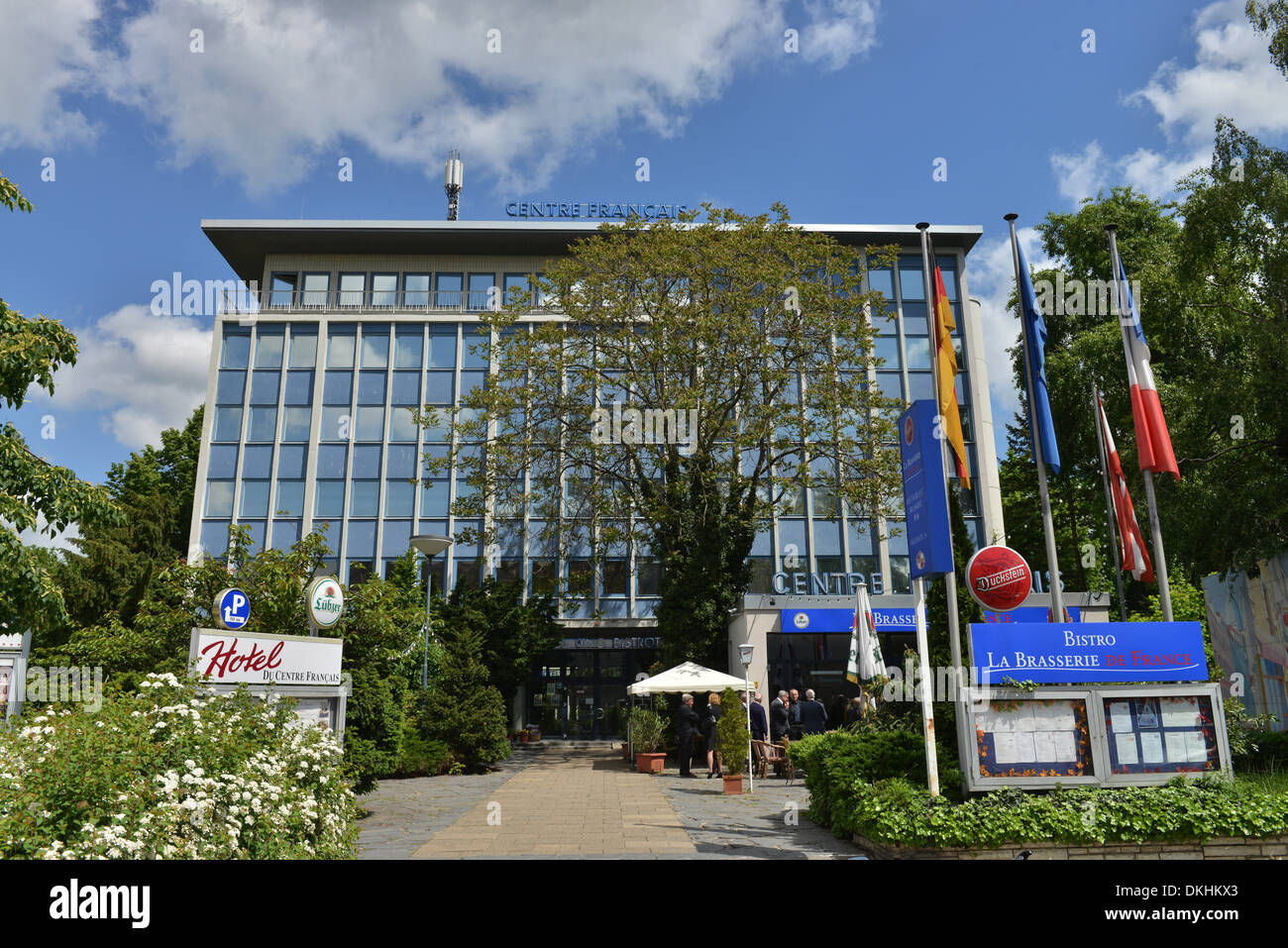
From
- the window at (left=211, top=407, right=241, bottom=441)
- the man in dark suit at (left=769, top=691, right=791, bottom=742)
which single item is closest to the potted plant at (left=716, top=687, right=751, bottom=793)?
the man in dark suit at (left=769, top=691, right=791, bottom=742)

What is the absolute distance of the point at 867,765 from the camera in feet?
34.3

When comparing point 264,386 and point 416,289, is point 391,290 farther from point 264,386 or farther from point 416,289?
point 264,386

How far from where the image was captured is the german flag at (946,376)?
10461mm

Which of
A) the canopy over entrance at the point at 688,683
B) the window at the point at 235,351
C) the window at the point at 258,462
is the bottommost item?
the canopy over entrance at the point at 688,683

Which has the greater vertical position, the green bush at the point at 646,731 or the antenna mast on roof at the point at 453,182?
the antenna mast on roof at the point at 453,182

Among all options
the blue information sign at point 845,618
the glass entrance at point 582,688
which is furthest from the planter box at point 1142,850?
the glass entrance at point 582,688

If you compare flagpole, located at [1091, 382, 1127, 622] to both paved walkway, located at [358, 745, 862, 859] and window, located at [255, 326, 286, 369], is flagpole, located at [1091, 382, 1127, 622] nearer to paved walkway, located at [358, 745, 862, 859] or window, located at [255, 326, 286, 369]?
paved walkway, located at [358, 745, 862, 859]

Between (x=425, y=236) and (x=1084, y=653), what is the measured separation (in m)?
33.2

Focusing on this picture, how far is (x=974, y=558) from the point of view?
1016 centimetres

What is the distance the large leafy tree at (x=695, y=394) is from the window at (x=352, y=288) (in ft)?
50.3

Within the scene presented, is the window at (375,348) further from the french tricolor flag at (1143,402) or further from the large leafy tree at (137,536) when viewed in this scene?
the french tricolor flag at (1143,402)

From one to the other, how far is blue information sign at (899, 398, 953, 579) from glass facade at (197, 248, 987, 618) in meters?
23.2
